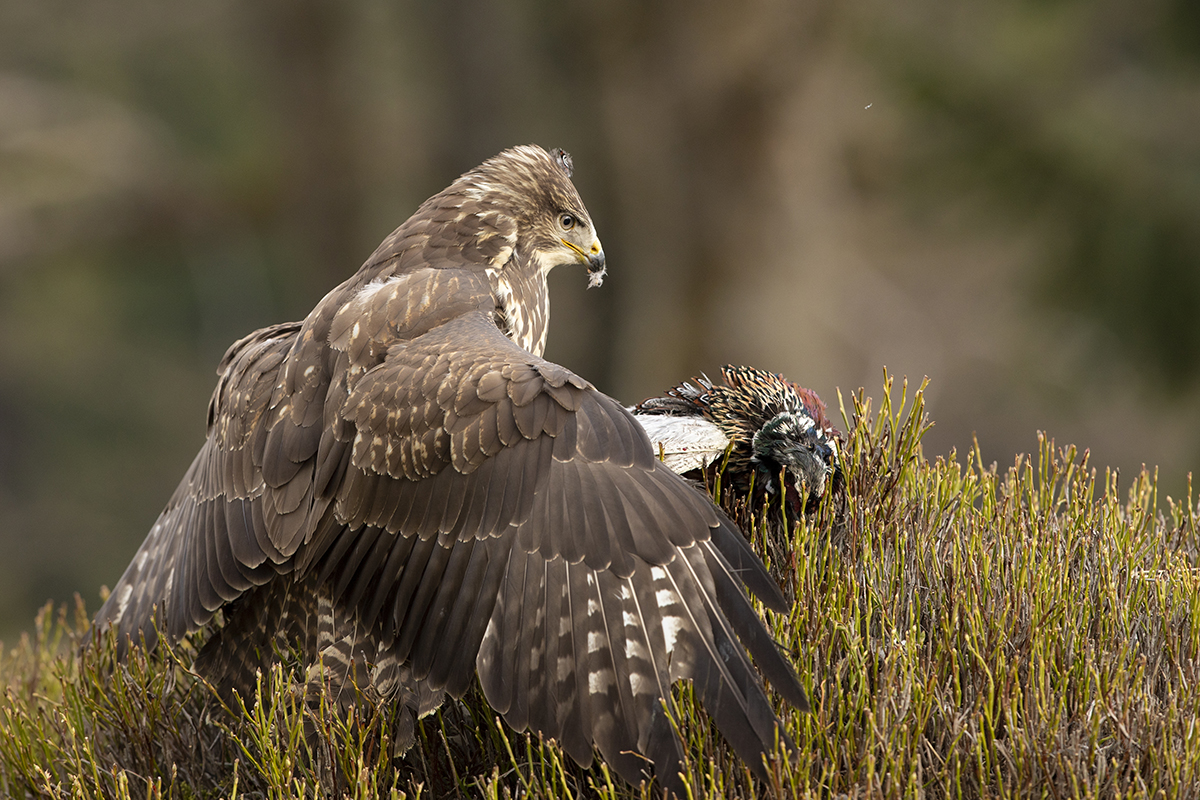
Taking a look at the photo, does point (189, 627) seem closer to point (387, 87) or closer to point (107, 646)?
point (107, 646)

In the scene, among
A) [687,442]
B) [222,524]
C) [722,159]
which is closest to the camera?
[222,524]

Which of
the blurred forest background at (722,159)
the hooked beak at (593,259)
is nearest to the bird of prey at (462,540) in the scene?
the hooked beak at (593,259)

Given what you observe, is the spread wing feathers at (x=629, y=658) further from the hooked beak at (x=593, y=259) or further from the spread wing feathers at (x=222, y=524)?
the hooked beak at (x=593, y=259)

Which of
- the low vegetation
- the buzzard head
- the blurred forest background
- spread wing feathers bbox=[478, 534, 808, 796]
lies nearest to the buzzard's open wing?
spread wing feathers bbox=[478, 534, 808, 796]

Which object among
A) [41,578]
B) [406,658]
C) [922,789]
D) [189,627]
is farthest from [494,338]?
[41,578]

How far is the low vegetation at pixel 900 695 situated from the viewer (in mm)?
2740

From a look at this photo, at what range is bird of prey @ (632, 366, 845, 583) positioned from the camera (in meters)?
3.59

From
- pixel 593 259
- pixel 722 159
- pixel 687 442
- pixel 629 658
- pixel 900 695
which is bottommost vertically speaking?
pixel 629 658

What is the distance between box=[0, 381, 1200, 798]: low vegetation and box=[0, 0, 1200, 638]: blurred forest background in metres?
5.90

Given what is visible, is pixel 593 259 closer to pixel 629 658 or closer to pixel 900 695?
pixel 629 658

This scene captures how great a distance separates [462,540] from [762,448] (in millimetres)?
1254

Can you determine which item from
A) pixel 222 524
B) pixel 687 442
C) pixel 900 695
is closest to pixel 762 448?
pixel 687 442

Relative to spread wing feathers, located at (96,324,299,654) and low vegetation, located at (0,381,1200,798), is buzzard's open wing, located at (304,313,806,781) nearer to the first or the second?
low vegetation, located at (0,381,1200,798)

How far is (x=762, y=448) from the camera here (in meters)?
3.70
